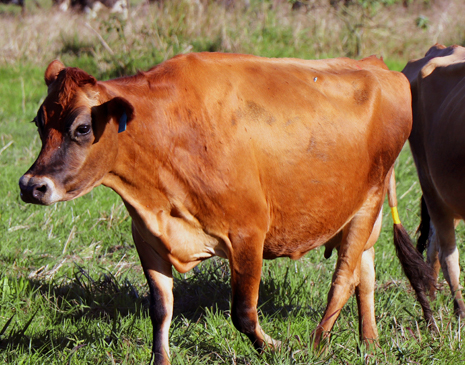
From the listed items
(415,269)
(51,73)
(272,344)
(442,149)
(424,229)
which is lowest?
(424,229)

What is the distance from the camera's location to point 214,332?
10.4 ft

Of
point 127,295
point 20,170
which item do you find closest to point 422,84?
point 127,295

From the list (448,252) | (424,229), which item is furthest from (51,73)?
(424,229)

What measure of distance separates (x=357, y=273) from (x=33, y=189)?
6.36 feet

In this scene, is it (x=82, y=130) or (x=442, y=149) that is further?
(x=442, y=149)

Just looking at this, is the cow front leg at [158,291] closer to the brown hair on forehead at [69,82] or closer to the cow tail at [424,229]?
the brown hair on forehead at [69,82]

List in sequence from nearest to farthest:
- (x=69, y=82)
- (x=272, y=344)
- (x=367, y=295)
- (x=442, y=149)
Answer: (x=69, y=82) < (x=272, y=344) < (x=367, y=295) < (x=442, y=149)

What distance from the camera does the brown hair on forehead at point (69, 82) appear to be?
2.39 metres

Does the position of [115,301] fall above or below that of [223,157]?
below

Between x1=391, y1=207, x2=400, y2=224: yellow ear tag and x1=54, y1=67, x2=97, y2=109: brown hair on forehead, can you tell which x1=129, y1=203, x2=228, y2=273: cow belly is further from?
x1=391, y1=207, x2=400, y2=224: yellow ear tag

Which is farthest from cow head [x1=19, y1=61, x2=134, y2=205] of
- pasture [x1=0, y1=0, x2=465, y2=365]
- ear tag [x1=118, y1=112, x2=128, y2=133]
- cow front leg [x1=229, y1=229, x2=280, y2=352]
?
pasture [x1=0, y1=0, x2=465, y2=365]

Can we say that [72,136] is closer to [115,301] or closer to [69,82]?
[69,82]

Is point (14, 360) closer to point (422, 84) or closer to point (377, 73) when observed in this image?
point (377, 73)

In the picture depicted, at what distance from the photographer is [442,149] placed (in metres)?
3.83
